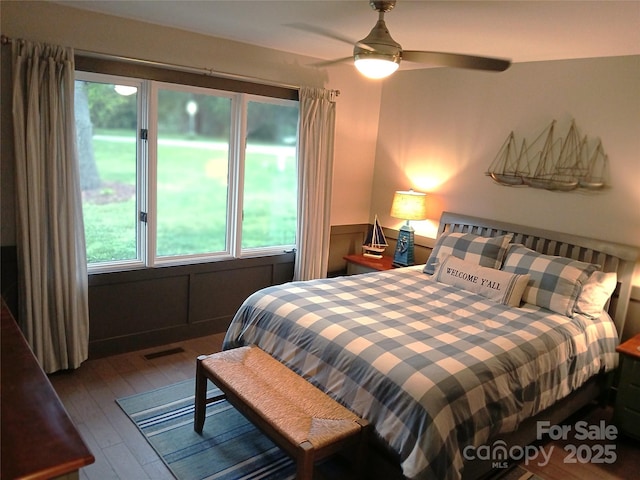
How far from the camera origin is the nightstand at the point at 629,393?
2.77 m

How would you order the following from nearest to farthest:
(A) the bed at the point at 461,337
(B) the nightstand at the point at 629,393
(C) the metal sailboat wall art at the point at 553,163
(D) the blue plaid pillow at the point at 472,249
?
(A) the bed at the point at 461,337, (B) the nightstand at the point at 629,393, (C) the metal sailboat wall art at the point at 553,163, (D) the blue plaid pillow at the point at 472,249

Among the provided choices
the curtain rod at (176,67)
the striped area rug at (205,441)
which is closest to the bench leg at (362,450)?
the striped area rug at (205,441)

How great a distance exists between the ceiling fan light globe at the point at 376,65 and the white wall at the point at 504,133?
1754 mm

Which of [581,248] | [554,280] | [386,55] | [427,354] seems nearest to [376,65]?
[386,55]

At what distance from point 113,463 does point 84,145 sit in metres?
2.09

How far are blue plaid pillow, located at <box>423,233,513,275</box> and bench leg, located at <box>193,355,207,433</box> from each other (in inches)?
78.5

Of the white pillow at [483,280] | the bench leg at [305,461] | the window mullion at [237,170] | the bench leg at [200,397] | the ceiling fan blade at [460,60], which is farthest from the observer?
the window mullion at [237,170]

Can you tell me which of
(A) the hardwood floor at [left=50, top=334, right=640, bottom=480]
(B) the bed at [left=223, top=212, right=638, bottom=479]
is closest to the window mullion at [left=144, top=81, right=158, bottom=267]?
(A) the hardwood floor at [left=50, top=334, right=640, bottom=480]

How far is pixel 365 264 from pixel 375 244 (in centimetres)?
31

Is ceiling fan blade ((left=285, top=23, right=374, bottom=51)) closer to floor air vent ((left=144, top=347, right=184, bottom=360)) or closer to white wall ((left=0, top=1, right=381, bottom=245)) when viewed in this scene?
white wall ((left=0, top=1, right=381, bottom=245))

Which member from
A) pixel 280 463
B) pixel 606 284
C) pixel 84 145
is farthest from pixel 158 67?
pixel 606 284

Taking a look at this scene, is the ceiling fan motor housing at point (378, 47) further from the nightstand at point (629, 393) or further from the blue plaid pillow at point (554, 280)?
the nightstand at point (629, 393)

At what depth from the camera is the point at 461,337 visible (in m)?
2.53

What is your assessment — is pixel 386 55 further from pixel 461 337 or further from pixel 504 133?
pixel 504 133
